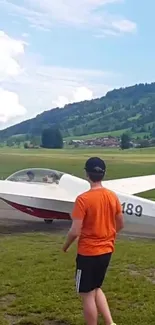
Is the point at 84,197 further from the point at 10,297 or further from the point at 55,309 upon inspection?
the point at 10,297

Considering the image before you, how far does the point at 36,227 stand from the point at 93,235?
935cm

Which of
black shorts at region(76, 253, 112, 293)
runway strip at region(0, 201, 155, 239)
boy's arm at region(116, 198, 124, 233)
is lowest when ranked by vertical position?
runway strip at region(0, 201, 155, 239)

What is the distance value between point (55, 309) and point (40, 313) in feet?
0.63

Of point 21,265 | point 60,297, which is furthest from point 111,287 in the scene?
point 21,265

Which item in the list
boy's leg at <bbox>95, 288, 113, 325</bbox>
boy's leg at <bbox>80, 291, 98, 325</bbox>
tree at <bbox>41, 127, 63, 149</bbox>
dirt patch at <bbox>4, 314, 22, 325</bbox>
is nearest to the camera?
boy's leg at <bbox>80, 291, 98, 325</bbox>

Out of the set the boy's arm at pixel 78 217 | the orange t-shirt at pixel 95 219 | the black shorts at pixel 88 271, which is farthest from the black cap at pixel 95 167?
the black shorts at pixel 88 271

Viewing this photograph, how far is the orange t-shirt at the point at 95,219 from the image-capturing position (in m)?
4.70

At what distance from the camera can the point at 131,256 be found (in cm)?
927

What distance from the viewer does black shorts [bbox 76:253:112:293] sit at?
187 inches

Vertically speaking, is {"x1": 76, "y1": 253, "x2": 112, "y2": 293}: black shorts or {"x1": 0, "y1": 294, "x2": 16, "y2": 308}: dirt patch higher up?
{"x1": 76, "y1": 253, "x2": 112, "y2": 293}: black shorts

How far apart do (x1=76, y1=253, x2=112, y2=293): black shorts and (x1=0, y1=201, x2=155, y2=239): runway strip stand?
7.73 m

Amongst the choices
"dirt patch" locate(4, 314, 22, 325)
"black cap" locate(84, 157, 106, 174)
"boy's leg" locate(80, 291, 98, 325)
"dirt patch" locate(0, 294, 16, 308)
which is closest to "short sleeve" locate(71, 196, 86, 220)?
"black cap" locate(84, 157, 106, 174)

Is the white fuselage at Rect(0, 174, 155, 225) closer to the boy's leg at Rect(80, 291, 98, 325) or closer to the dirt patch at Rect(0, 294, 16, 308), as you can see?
the dirt patch at Rect(0, 294, 16, 308)

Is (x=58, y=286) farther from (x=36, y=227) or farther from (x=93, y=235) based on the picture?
(x=36, y=227)
